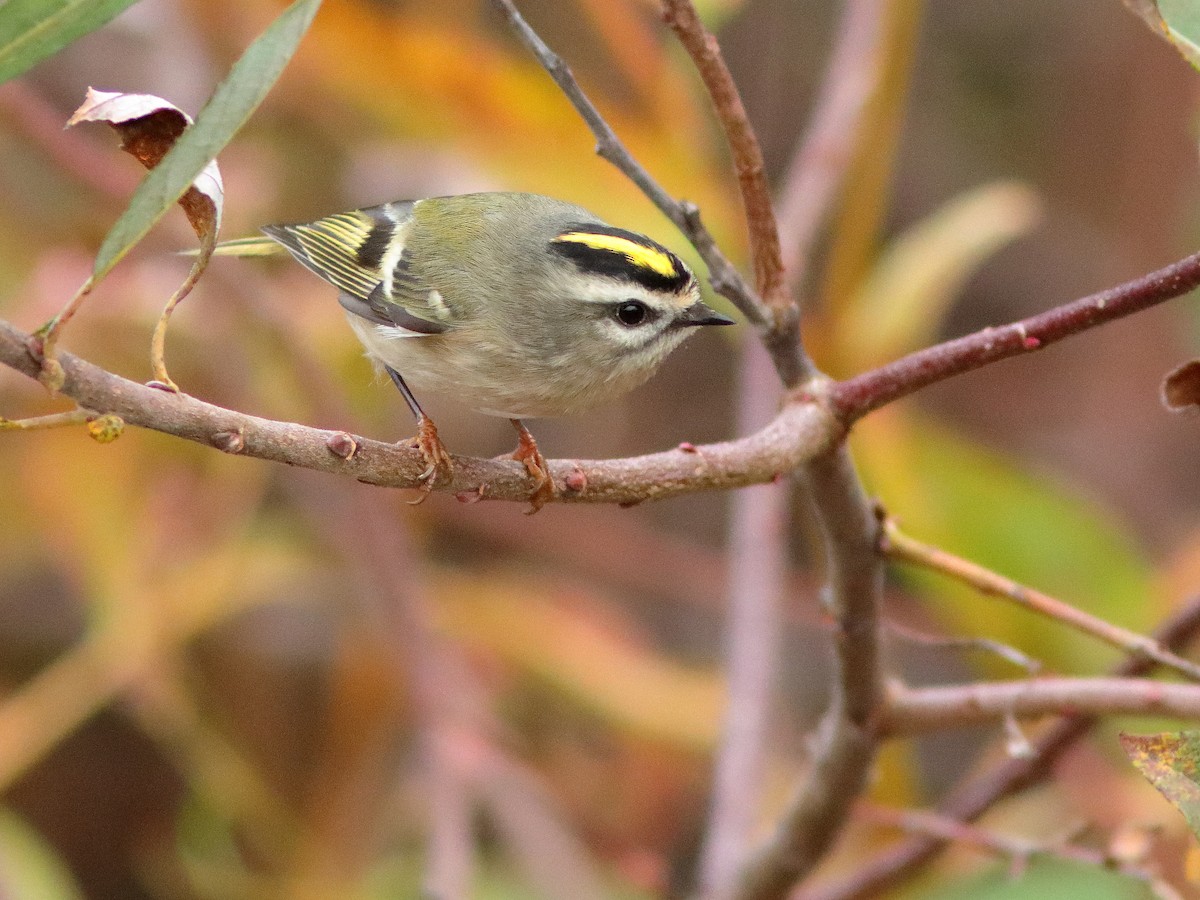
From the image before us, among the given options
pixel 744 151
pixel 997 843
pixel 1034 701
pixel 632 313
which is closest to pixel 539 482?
pixel 744 151

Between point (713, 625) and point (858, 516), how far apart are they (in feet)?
9.24

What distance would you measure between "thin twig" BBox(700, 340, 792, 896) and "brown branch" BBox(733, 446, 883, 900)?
128mm

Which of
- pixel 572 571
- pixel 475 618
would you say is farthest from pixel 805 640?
pixel 475 618

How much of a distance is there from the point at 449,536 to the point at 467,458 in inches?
98.4

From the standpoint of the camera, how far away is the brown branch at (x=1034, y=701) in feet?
3.90

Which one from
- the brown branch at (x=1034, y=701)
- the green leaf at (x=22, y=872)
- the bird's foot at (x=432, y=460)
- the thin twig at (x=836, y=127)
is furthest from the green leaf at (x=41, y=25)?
the green leaf at (x=22, y=872)

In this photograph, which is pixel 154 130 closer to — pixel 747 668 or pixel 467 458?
pixel 467 458

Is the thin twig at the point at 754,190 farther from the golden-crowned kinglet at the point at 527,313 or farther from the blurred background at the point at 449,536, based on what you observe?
the blurred background at the point at 449,536

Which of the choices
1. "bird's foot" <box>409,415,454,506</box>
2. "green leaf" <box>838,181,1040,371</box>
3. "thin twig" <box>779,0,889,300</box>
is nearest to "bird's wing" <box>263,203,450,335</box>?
"bird's foot" <box>409,415,454,506</box>

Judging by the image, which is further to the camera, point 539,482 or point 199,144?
point 539,482

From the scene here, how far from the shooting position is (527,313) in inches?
60.1

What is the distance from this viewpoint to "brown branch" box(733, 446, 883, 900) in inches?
47.9

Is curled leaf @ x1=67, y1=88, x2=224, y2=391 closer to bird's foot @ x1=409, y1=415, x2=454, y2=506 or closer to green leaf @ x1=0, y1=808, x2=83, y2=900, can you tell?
bird's foot @ x1=409, y1=415, x2=454, y2=506

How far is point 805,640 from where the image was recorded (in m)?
3.78
